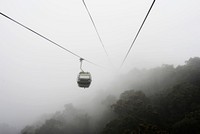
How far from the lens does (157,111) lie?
88.7 feet

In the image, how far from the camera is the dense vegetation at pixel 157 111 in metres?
22.2

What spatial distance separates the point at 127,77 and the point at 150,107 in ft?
81.0

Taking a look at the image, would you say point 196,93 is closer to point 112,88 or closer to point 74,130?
point 74,130

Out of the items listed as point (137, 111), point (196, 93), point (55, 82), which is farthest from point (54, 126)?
point (55, 82)

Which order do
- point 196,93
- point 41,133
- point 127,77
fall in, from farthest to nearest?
point 127,77
point 41,133
point 196,93

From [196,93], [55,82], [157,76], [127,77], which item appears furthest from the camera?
[55,82]

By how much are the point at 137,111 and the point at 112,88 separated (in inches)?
1049

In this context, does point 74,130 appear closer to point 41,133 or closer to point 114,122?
point 41,133

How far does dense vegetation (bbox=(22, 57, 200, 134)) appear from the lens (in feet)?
72.7

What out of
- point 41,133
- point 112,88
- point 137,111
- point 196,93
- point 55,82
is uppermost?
point 55,82

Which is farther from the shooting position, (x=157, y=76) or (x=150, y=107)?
(x=157, y=76)

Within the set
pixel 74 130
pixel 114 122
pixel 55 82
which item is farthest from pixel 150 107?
pixel 55 82

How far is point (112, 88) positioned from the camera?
52.6 m

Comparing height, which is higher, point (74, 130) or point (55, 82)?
point (55, 82)
